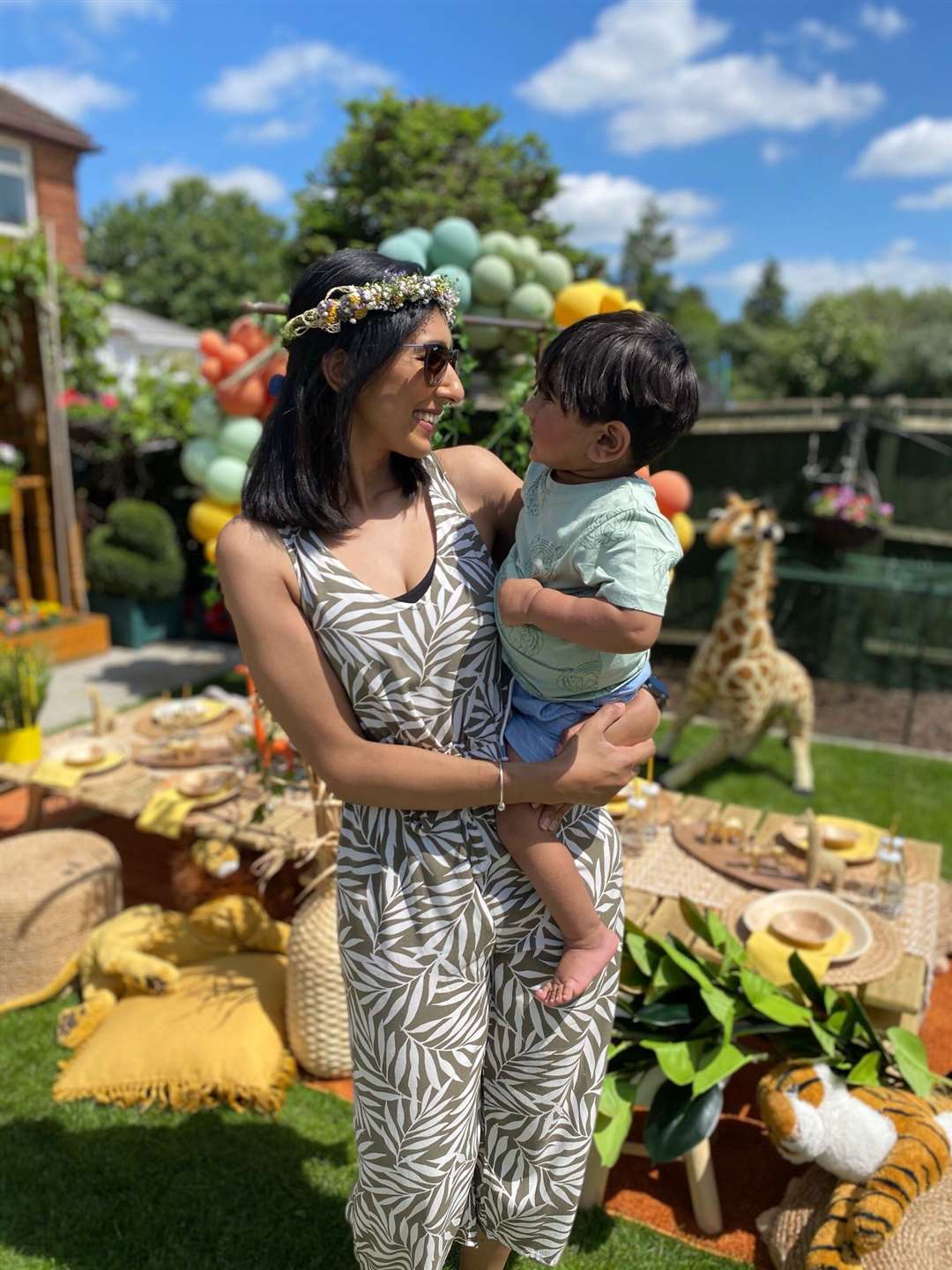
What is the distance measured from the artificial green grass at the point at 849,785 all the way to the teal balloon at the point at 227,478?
10.9 feet

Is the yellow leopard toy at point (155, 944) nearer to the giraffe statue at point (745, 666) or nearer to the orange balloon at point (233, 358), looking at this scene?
the giraffe statue at point (745, 666)

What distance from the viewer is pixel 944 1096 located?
2537 millimetres

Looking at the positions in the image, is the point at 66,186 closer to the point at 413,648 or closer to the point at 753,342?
the point at 413,648

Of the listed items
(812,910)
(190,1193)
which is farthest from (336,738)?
(812,910)

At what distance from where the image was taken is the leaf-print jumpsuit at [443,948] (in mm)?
1477

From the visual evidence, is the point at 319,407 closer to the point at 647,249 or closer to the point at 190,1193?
the point at 190,1193

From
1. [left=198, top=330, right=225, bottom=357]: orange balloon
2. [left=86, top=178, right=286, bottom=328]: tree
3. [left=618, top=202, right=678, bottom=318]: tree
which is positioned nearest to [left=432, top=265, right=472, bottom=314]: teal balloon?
[left=198, top=330, right=225, bottom=357]: orange balloon

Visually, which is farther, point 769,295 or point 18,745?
point 769,295

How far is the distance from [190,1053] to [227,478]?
3.58 meters

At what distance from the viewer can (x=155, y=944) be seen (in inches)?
139

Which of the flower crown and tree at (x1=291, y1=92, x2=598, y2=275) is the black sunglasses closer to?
the flower crown

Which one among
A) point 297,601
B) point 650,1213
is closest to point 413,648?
point 297,601

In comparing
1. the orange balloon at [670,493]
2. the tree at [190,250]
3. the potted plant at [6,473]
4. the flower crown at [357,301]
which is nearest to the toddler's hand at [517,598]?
the flower crown at [357,301]

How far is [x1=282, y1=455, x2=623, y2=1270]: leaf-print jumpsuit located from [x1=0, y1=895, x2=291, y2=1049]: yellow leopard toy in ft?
6.30
